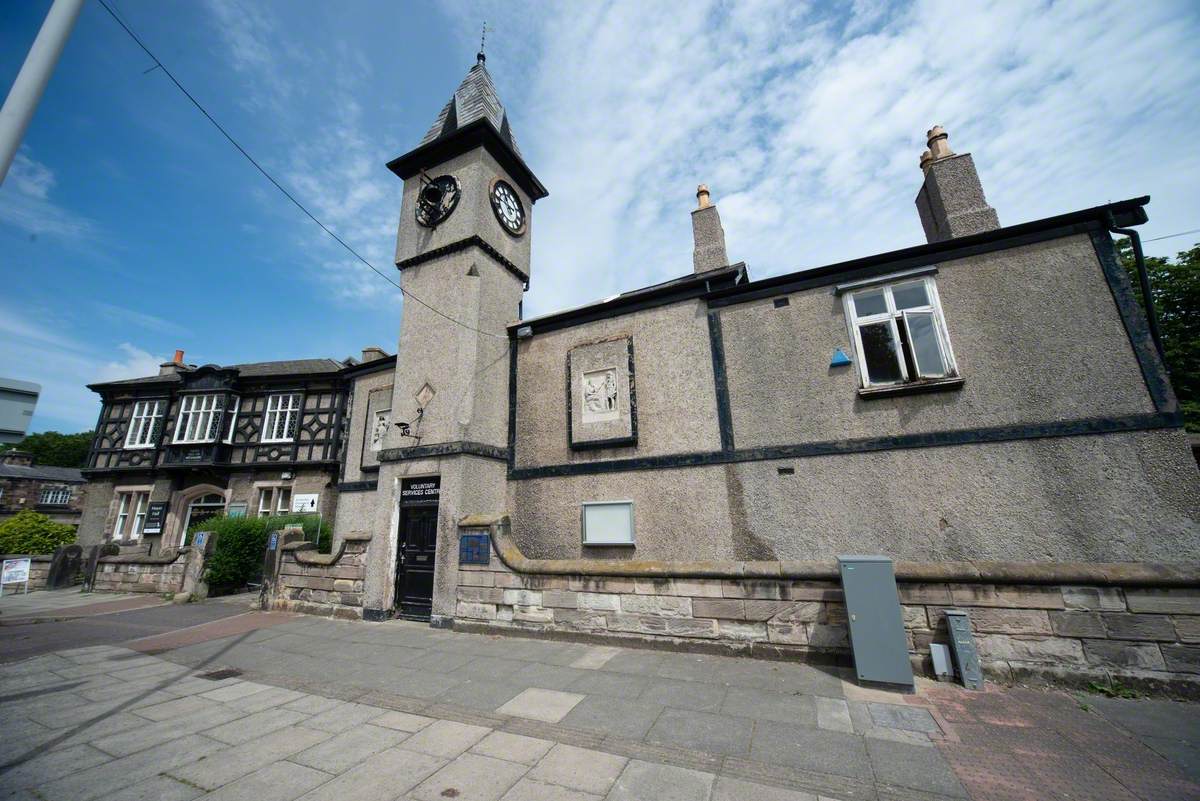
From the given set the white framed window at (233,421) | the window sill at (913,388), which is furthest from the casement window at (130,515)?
the window sill at (913,388)

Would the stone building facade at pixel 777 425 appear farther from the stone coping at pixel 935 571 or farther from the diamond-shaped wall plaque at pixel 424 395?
the diamond-shaped wall plaque at pixel 424 395

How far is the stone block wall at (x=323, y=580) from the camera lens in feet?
30.0

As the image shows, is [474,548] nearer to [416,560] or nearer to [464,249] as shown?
[416,560]

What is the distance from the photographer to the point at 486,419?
9750 millimetres

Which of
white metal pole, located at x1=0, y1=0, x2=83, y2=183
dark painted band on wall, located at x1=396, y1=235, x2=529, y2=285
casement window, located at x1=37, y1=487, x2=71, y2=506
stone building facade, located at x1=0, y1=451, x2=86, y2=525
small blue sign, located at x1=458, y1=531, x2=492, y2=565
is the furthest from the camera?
casement window, located at x1=37, y1=487, x2=71, y2=506

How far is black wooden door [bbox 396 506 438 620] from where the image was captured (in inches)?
349

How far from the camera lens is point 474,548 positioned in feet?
26.6

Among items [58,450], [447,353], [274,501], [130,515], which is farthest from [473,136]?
[58,450]

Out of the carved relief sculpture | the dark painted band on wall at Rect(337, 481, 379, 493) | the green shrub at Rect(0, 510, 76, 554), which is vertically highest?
the carved relief sculpture

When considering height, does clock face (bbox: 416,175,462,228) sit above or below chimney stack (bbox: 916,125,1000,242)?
above

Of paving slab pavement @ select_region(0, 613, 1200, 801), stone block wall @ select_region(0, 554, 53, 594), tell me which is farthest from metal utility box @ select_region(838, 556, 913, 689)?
stone block wall @ select_region(0, 554, 53, 594)

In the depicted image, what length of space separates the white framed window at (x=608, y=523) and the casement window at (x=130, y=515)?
861 inches

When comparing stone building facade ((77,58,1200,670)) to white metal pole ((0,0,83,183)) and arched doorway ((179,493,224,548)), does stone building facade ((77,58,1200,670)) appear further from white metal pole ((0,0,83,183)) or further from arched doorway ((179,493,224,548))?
arched doorway ((179,493,224,548))

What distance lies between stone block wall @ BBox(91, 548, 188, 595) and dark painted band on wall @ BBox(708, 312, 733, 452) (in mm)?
15351
